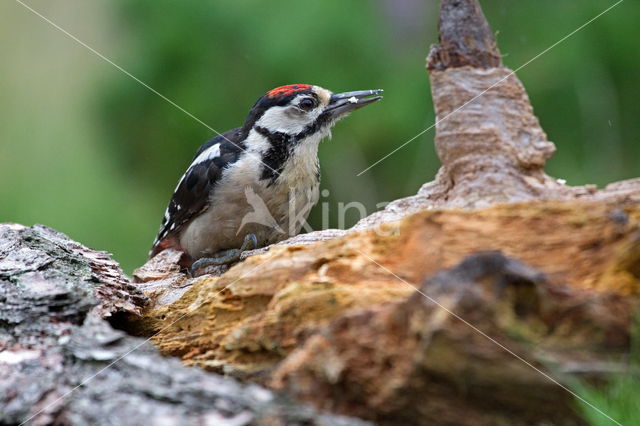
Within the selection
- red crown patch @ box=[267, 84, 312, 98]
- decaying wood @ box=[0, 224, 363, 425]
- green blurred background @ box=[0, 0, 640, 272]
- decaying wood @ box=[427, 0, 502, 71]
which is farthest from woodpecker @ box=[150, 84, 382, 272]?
decaying wood @ box=[427, 0, 502, 71]

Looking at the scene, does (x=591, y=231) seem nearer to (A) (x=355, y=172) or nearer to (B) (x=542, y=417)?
(B) (x=542, y=417)

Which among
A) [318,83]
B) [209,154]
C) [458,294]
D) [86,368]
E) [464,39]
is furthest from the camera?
[318,83]

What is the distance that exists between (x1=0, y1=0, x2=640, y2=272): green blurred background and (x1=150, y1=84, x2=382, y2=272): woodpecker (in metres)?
0.69

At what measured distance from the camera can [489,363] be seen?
126 centimetres

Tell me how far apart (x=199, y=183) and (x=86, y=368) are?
5.44ft

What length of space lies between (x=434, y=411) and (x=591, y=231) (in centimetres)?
50

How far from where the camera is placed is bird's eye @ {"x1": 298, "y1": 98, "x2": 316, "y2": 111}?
10.7 ft

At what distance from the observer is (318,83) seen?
391cm

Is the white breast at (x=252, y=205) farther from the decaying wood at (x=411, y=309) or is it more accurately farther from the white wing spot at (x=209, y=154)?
the decaying wood at (x=411, y=309)

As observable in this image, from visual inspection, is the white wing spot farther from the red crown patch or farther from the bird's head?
the red crown patch

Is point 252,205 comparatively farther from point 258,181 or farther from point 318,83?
point 318,83

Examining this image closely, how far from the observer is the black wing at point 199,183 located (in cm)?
315

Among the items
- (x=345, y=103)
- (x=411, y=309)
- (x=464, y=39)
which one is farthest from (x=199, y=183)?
(x=411, y=309)

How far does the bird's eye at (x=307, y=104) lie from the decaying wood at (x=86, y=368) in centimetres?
126
